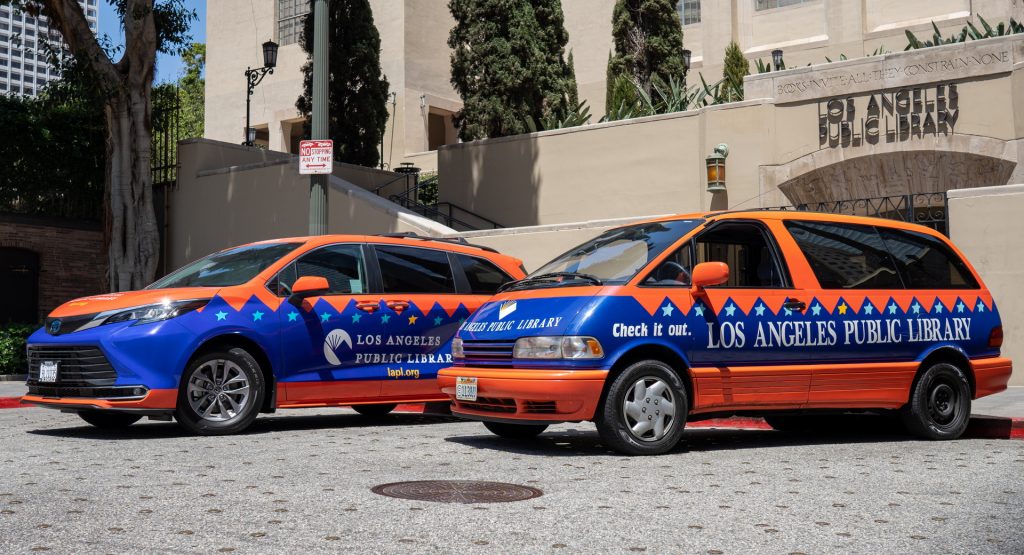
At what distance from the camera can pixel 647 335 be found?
7.94 m

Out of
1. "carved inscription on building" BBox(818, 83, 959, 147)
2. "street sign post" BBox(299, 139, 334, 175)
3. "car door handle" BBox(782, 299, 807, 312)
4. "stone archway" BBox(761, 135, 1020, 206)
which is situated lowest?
"car door handle" BBox(782, 299, 807, 312)

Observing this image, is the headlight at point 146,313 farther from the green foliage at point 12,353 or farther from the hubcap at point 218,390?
the green foliage at point 12,353

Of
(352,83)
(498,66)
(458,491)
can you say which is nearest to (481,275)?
(458,491)

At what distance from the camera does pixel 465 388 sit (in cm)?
834

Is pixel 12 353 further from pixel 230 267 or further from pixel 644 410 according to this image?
pixel 644 410

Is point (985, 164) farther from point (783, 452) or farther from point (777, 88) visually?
point (783, 452)

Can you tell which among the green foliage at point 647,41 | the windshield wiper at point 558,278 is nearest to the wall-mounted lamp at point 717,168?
the green foliage at point 647,41

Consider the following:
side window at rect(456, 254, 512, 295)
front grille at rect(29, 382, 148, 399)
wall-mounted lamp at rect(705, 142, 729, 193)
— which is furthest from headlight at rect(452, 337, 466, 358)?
wall-mounted lamp at rect(705, 142, 729, 193)

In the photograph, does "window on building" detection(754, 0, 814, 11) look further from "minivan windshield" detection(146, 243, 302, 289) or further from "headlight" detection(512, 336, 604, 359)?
"headlight" detection(512, 336, 604, 359)

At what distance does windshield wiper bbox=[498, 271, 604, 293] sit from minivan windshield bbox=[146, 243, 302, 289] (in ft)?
8.05

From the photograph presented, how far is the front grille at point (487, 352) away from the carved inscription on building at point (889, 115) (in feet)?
39.9

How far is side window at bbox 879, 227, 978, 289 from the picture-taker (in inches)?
370

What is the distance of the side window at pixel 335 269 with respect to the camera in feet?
32.7

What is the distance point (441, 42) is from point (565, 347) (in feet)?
120
